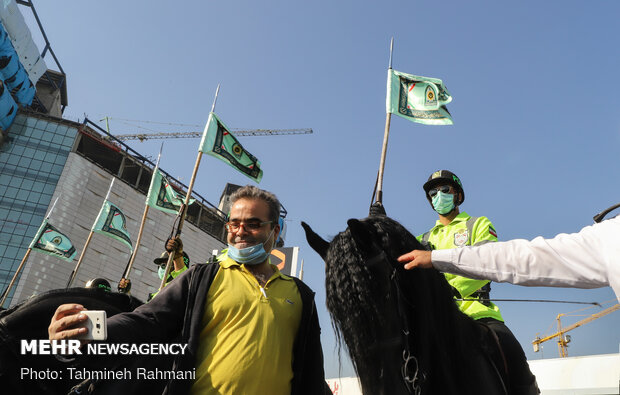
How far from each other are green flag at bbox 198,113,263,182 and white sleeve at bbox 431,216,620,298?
313 inches

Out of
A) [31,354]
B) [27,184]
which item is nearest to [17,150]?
[27,184]

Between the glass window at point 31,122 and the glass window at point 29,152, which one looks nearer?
the glass window at point 29,152

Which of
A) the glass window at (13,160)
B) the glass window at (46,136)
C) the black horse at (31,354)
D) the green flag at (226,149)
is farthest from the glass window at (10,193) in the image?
the black horse at (31,354)

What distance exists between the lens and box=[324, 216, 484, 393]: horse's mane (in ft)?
6.10

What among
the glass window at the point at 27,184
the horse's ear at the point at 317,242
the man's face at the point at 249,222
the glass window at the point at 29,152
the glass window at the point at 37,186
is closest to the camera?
the horse's ear at the point at 317,242

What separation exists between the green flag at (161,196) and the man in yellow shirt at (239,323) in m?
9.78

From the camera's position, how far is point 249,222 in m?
2.72

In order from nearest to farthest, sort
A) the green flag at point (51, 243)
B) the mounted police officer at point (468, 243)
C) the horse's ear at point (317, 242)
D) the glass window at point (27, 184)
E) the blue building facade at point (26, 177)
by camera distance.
→ 1. the horse's ear at point (317, 242)
2. the mounted police officer at point (468, 243)
3. the green flag at point (51, 243)
4. the blue building facade at point (26, 177)
5. the glass window at point (27, 184)

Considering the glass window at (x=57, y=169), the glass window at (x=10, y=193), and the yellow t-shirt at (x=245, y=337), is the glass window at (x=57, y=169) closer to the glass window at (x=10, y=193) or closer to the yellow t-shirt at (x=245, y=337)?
the glass window at (x=10, y=193)

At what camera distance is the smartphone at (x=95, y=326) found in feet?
5.81

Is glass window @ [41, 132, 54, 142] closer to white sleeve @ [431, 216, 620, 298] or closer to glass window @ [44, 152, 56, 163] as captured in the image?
glass window @ [44, 152, 56, 163]

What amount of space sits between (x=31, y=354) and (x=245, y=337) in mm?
1989

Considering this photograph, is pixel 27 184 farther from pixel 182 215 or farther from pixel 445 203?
pixel 445 203

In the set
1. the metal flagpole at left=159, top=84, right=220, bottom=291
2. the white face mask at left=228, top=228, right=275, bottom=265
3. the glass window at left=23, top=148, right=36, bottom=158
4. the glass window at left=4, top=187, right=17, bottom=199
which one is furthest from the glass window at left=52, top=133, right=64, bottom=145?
the white face mask at left=228, top=228, right=275, bottom=265
